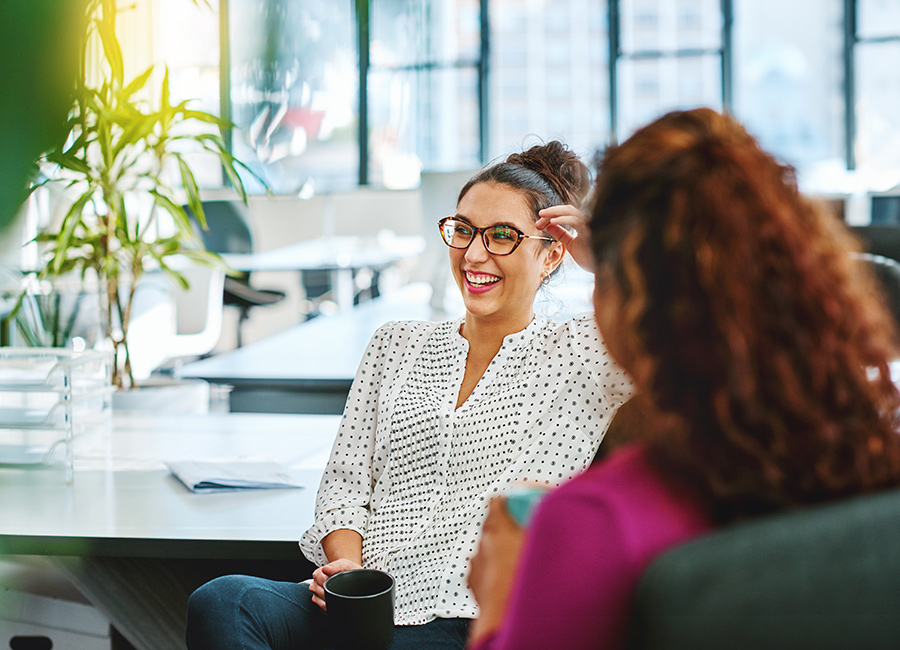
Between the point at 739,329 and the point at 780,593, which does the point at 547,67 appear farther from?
the point at 780,593

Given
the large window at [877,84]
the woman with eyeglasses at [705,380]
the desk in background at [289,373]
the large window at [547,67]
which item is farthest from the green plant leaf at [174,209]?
the large window at [877,84]

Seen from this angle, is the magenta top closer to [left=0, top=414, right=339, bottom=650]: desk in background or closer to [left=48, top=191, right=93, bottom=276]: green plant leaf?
[left=0, top=414, right=339, bottom=650]: desk in background

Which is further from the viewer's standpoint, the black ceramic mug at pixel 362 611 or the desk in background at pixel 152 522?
the desk in background at pixel 152 522

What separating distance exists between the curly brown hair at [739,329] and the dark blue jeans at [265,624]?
2.44 feet

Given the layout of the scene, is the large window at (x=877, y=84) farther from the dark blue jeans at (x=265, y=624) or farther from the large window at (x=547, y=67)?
the dark blue jeans at (x=265, y=624)

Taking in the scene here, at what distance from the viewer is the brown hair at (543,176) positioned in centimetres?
152

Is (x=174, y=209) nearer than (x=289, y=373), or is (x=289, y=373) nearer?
(x=289, y=373)

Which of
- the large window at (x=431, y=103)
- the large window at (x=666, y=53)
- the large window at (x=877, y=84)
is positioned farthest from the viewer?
the large window at (x=431, y=103)

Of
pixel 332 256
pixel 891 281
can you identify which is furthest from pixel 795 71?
pixel 891 281

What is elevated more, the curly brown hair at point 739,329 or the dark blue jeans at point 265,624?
the curly brown hair at point 739,329

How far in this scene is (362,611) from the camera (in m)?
1.02

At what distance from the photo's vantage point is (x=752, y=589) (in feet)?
1.52

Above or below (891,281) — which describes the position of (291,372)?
below

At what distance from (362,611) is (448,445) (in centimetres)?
41
